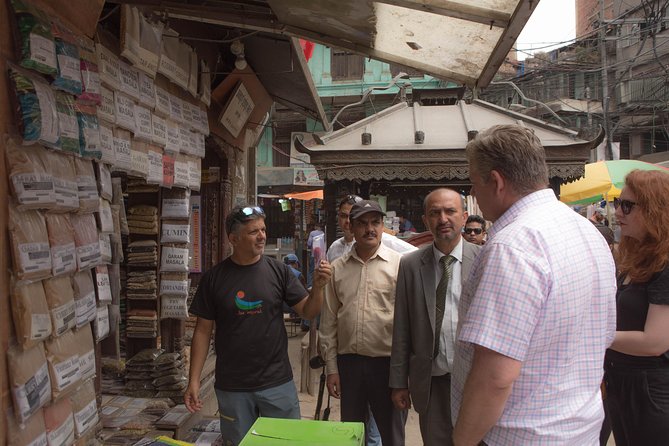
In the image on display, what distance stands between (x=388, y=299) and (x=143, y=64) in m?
2.64

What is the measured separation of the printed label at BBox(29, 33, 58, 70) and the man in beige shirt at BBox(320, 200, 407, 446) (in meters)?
2.00

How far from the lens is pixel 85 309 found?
2.86 m

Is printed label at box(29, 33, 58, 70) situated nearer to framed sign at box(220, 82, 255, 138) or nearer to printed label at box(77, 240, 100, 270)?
printed label at box(77, 240, 100, 270)

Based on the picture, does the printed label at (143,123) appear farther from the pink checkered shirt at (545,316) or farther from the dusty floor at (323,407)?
the dusty floor at (323,407)

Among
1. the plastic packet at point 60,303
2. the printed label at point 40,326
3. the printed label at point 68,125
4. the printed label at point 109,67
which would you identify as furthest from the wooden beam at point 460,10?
the printed label at point 40,326

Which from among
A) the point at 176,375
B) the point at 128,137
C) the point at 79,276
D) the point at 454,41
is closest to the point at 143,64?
the point at 128,137

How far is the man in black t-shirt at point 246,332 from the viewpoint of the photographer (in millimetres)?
3146

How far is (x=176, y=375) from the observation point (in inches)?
206

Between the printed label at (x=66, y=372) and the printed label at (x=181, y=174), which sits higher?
the printed label at (x=181, y=174)

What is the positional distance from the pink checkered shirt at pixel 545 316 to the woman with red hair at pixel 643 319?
31.3 inches

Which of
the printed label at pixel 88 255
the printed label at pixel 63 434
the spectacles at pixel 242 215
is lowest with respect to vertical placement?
the printed label at pixel 63 434

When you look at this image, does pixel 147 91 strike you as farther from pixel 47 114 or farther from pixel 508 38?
pixel 508 38

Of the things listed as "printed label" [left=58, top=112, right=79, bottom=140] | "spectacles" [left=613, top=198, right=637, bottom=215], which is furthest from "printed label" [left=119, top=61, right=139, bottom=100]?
"spectacles" [left=613, top=198, right=637, bottom=215]

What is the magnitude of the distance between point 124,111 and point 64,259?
1.53 m
